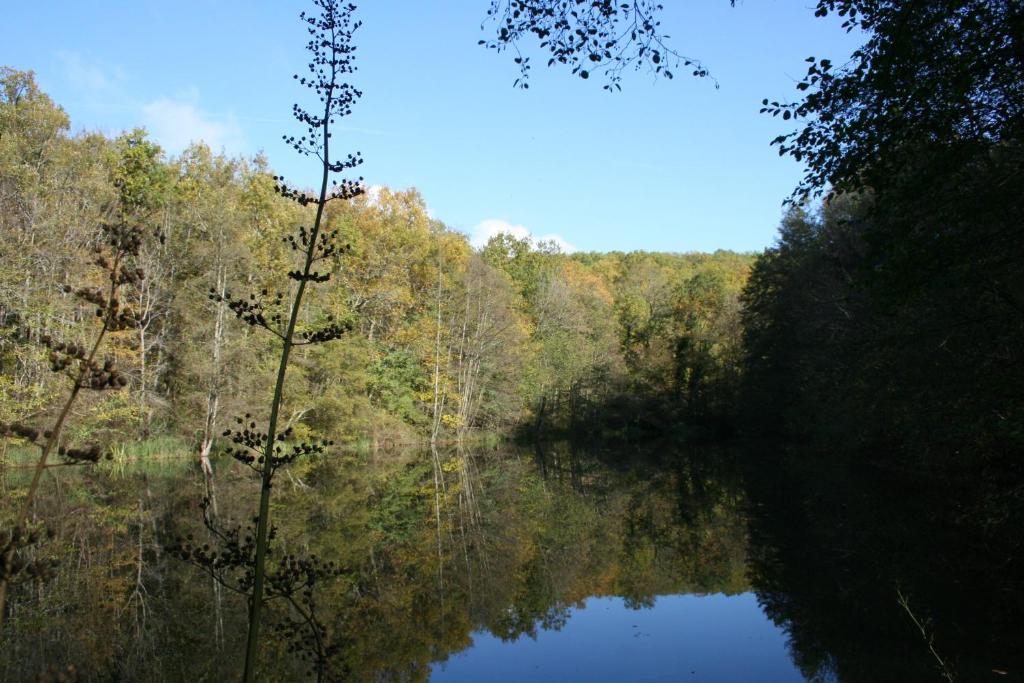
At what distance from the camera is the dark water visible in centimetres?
812

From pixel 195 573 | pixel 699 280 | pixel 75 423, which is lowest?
pixel 195 573

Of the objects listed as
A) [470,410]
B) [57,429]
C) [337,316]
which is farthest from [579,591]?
[470,410]

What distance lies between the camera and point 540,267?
56094 millimetres

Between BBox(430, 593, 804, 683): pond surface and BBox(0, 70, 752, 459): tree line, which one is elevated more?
BBox(0, 70, 752, 459): tree line

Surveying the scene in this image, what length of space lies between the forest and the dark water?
0.09m

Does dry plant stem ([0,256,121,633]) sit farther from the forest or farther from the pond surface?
the pond surface

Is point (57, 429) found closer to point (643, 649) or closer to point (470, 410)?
point (643, 649)

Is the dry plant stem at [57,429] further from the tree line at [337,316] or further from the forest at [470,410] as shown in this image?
the tree line at [337,316]

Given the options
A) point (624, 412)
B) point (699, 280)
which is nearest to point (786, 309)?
point (624, 412)

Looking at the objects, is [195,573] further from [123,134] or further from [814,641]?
[123,134]

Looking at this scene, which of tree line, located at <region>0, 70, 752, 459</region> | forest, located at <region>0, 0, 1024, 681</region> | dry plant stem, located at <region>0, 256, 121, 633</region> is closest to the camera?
dry plant stem, located at <region>0, 256, 121, 633</region>

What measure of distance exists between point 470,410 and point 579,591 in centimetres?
2888

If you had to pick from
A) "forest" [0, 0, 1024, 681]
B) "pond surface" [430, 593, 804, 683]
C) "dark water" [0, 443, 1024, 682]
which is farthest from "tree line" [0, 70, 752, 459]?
"pond surface" [430, 593, 804, 683]

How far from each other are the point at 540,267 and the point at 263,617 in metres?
47.6
